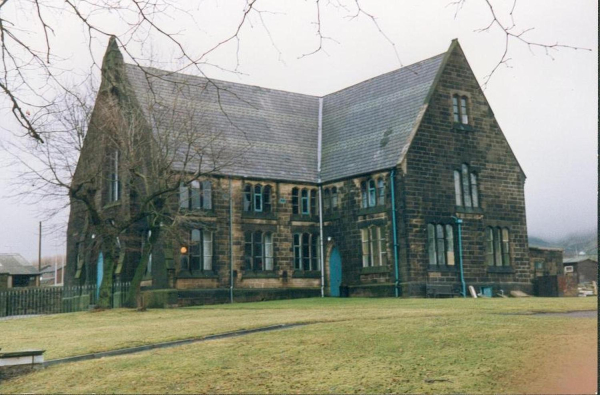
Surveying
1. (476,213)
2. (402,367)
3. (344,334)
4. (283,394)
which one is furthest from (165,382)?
(476,213)

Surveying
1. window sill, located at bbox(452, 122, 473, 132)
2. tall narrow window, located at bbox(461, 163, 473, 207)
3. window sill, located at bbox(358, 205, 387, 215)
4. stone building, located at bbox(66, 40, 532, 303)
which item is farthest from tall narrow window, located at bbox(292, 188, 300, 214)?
window sill, located at bbox(452, 122, 473, 132)

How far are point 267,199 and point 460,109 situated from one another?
40.7 ft

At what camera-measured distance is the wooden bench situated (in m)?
39.9

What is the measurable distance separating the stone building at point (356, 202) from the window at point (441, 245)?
3.1 inches

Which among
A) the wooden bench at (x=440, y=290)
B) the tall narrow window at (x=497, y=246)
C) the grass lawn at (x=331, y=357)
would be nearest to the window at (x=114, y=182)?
the wooden bench at (x=440, y=290)

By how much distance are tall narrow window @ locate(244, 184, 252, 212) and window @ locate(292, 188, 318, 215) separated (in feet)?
9.71

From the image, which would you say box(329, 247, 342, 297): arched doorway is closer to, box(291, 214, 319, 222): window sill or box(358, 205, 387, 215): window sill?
box(291, 214, 319, 222): window sill

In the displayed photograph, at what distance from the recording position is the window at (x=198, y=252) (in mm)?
40562

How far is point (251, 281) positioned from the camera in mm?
42719

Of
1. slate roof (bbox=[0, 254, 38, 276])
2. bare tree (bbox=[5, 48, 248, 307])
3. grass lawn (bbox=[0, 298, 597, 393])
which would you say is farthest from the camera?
slate roof (bbox=[0, 254, 38, 276])

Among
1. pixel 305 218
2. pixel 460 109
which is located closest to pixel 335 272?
pixel 305 218

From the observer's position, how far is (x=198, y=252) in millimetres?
41250

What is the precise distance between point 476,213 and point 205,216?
50.6ft

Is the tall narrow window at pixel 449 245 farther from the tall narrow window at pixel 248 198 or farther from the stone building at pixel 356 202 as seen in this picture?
the tall narrow window at pixel 248 198
